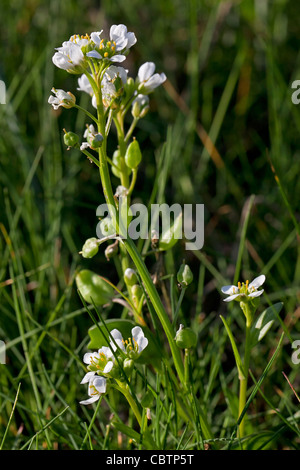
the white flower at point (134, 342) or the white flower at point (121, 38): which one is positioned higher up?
the white flower at point (121, 38)

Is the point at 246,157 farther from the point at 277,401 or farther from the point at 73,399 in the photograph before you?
the point at 73,399

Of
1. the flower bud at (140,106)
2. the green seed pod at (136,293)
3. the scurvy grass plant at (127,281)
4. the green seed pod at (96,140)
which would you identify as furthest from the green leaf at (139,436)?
the flower bud at (140,106)

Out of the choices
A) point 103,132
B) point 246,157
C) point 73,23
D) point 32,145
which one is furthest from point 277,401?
point 73,23

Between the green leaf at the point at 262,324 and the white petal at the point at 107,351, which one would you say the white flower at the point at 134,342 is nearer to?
the white petal at the point at 107,351

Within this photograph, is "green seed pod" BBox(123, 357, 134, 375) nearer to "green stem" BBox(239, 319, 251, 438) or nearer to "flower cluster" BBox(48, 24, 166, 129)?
"green stem" BBox(239, 319, 251, 438)

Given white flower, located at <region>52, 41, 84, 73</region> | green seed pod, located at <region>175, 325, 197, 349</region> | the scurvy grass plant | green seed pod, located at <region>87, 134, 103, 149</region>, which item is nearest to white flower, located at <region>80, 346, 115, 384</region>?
the scurvy grass plant
